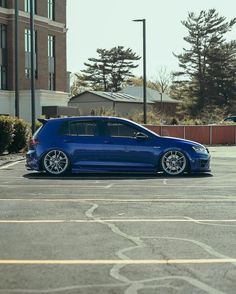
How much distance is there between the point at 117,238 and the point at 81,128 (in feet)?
24.7

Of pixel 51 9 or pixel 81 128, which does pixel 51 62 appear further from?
pixel 81 128

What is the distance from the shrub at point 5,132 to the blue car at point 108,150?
6767 millimetres

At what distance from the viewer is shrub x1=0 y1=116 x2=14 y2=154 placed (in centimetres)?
2094

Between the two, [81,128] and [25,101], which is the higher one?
[25,101]

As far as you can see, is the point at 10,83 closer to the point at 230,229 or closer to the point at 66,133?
the point at 66,133

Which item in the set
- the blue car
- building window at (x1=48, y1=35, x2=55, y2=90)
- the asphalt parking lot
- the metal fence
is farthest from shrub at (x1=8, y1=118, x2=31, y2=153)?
building window at (x1=48, y1=35, x2=55, y2=90)

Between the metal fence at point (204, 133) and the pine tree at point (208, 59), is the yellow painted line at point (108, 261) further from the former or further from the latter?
the pine tree at point (208, 59)

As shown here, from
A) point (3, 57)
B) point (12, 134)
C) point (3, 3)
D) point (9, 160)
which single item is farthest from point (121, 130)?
point (3, 3)

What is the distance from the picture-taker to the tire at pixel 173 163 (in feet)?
46.8

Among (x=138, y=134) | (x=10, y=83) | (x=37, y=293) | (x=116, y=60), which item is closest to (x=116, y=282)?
(x=37, y=293)

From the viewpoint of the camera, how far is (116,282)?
532cm

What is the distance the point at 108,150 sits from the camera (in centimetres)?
1415

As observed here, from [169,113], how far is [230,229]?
260ft

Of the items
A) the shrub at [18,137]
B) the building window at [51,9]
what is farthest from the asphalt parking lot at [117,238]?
the building window at [51,9]
